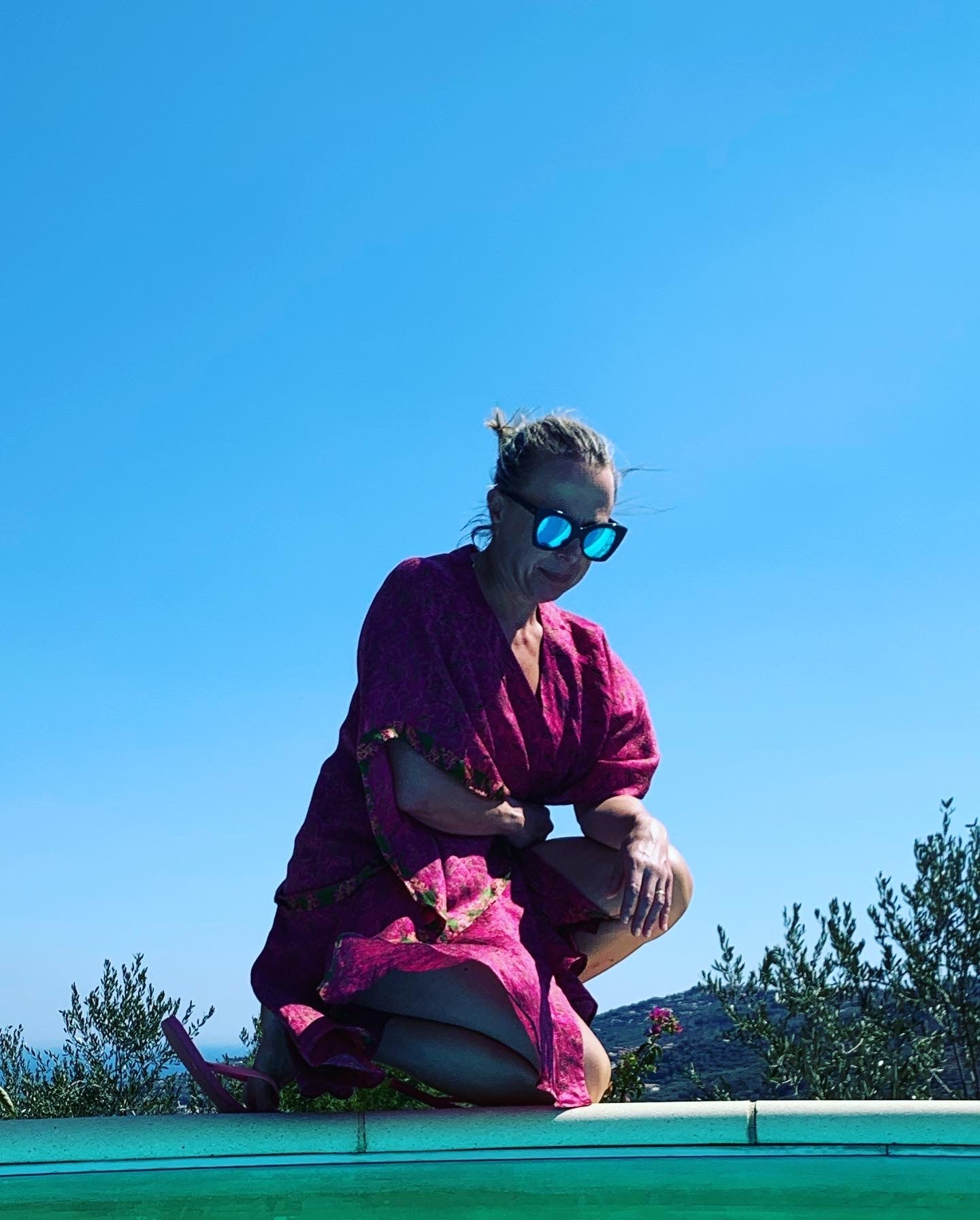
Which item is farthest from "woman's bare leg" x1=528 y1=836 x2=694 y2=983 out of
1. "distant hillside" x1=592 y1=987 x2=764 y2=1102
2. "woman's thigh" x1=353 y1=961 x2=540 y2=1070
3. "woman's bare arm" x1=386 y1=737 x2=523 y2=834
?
"distant hillside" x1=592 y1=987 x2=764 y2=1102

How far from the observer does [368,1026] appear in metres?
3.40

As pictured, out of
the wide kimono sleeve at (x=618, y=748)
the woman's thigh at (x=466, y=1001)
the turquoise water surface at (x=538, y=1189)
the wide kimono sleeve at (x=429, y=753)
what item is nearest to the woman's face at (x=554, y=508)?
→ the wide kimono sleeve at (x=429, y=753)

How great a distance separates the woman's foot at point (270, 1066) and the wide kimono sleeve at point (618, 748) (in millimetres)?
972

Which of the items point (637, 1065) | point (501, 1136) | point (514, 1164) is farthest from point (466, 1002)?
point (637, 1065)

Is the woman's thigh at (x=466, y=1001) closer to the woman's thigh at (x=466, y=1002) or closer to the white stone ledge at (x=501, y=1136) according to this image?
the woman's thigh at (x=466, y=1002)

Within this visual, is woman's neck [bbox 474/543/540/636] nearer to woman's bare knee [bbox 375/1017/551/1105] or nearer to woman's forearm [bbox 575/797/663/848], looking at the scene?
woman's forearm [bbox 575/797/663/848]

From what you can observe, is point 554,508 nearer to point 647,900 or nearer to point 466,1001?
point 647,900

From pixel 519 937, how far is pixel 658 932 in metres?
0.40

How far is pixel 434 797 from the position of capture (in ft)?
11.3

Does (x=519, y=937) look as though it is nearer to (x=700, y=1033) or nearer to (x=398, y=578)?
(x=398, y=578)

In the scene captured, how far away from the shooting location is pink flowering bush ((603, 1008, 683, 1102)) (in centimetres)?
608

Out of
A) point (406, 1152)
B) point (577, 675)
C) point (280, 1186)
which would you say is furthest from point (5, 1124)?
point (577, 675)

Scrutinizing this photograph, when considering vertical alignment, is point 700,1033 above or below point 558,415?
below

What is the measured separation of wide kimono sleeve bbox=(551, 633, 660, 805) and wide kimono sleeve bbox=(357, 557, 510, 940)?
11.8 inches
